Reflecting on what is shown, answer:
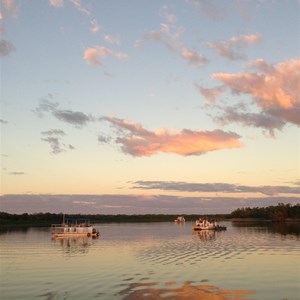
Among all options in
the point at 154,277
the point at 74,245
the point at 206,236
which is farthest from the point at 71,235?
the point at 154,277

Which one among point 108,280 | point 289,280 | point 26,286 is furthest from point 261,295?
point 26,286

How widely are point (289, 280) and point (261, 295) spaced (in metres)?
8.54

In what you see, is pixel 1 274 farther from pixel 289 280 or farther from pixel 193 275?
pixel 289 280

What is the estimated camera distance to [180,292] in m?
30.0

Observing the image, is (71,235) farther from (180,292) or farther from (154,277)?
(180,292)

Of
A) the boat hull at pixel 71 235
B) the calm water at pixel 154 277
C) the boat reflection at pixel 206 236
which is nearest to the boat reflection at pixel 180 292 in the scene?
the calm water at pixel 154 277

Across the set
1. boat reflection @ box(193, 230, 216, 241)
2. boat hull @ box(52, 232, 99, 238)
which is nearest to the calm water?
boat reflection @ box(193, 230, 216, 241)

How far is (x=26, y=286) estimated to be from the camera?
34.1 m

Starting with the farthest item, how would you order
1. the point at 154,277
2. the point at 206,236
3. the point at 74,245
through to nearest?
the point at 206,236 < the point at 74,245 < the point at 154,277

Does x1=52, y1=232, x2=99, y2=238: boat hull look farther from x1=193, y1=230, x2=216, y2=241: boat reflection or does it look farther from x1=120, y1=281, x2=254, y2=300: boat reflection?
x1=120, y1=281, x2=254, y2=300: boat reflection

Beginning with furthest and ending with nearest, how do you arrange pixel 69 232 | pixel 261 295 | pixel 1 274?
pixel 69 232 < pixel 1 274 < pixel 261 295

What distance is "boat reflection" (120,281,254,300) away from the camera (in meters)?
28.2

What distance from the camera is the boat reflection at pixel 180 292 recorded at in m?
28.2

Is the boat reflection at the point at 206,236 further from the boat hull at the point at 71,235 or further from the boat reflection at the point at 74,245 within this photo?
the boat hull at the point at 71,235
